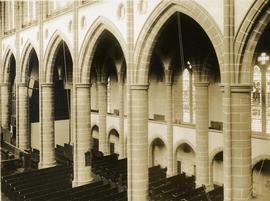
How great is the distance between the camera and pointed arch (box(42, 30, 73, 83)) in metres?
18.3

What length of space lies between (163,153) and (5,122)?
45.3ft

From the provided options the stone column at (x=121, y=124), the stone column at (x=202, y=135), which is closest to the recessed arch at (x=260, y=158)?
the stone column at (x=202, y=135)

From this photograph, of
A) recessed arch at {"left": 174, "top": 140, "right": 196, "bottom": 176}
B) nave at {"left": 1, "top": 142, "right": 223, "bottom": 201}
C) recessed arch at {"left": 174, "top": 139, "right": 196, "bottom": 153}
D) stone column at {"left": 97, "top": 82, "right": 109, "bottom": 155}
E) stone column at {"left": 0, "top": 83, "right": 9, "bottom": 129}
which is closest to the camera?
nave at {"left": 1, "top": 142, "right": 223, "bottom": 201}

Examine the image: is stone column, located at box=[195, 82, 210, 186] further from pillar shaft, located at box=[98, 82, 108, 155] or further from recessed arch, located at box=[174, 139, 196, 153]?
pillar shaft, located at box=[98, 82, 108, 155]

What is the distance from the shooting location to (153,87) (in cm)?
2269

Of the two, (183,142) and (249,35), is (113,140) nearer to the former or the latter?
(183,142)

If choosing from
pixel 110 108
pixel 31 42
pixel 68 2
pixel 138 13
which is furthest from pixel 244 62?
pixel 110 108

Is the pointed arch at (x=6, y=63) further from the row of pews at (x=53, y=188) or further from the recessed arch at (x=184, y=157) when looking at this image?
the recessed arch at (x=184, y=157)

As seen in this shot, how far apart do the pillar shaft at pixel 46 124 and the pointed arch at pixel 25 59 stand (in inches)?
150

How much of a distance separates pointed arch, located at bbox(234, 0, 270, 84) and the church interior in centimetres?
3

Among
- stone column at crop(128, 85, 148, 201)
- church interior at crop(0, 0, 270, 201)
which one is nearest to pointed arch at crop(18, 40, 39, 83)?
church interior at crop(0, 0, 270, 201)

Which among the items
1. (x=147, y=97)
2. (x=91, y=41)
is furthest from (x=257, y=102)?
(x=91, y=41)

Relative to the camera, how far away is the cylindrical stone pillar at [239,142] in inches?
368

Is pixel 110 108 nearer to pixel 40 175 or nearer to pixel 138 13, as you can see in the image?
pixel 40 175
